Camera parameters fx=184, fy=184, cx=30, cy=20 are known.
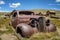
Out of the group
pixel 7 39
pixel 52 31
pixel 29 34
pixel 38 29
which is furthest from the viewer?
pixel 52 31

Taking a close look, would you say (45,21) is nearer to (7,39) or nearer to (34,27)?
(34,27)

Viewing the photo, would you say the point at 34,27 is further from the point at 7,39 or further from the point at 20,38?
the point at 7,39

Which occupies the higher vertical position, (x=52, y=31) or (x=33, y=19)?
(x=33, y=19)

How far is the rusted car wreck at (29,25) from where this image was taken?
1164 centimetres

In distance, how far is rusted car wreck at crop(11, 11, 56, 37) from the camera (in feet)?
38.2

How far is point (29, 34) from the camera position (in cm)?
1165

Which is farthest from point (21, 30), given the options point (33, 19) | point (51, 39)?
point (51, 39)

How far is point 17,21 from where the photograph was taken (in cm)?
1355

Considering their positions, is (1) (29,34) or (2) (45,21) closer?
(1) (29,34)

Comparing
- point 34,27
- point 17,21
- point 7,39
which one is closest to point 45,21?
point 34,27

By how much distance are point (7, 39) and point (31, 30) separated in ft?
6.17

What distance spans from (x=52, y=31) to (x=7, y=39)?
4.08 m

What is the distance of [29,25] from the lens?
12.1 m

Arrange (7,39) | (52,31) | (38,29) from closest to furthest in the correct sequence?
(7,39) < (38,29) < (52,31)
